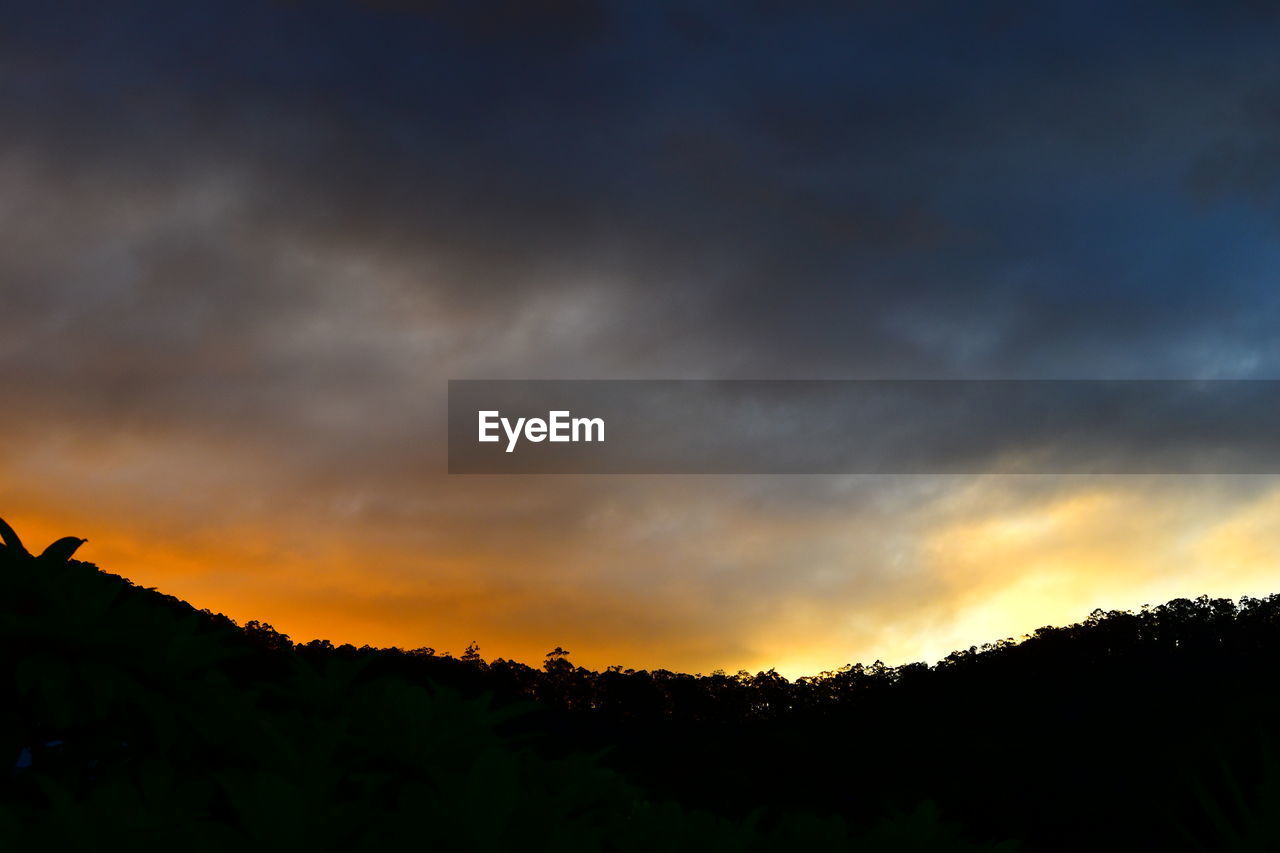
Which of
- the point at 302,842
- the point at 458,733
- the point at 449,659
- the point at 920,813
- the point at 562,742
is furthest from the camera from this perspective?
the point at 449,659

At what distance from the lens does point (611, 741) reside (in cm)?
2441

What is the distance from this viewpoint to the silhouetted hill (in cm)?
258

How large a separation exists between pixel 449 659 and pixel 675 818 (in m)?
25.4

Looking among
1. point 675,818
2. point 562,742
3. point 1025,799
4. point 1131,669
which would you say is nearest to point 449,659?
point 562,742

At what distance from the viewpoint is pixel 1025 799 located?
1881 centimetres

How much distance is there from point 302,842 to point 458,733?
1.67 metres

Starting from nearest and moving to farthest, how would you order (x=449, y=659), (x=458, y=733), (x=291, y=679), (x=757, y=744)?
(x=458, y=733)
(x=291, y=679)
(x=757, y=744)
(x=449, y=659)

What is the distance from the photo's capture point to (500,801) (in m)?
2.37

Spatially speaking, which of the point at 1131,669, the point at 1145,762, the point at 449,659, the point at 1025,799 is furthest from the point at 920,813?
the point at 449,659

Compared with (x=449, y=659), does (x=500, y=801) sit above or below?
below

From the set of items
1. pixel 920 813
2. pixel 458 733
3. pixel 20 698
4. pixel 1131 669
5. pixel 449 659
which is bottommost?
pixel 920 813

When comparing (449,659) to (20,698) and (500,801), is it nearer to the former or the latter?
(20,698)

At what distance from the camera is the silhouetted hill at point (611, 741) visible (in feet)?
8.47

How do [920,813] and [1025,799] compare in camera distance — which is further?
[1025,799]
